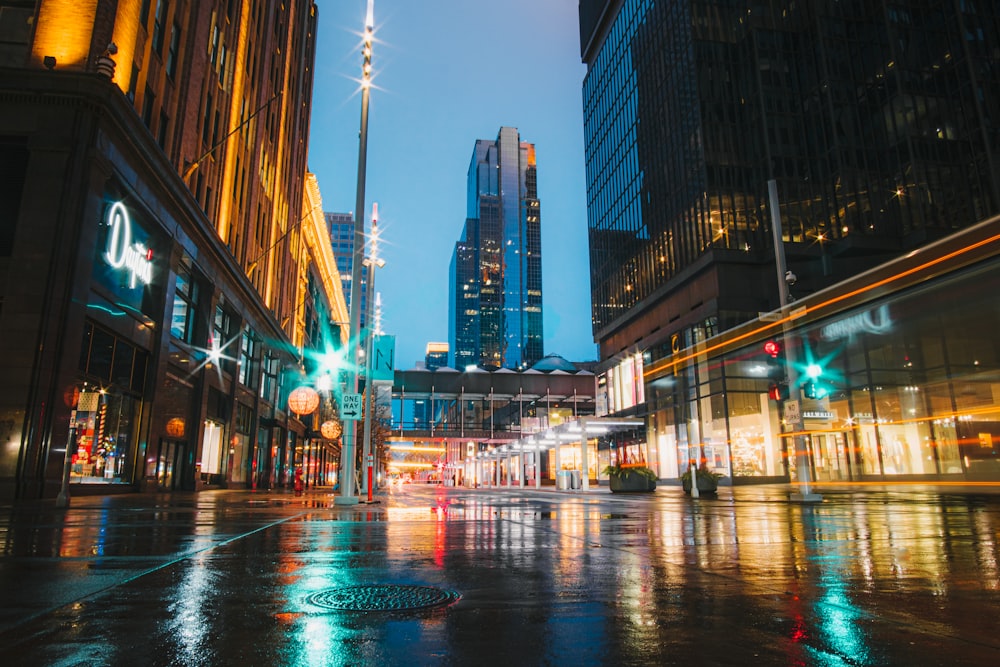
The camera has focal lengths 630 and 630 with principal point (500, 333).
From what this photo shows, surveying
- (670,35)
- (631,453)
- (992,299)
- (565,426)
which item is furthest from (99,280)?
(670,35)

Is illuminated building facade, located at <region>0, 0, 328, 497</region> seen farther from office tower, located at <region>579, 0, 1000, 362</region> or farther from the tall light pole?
office tower, located at <region>579, 0, 1000, 362</region>

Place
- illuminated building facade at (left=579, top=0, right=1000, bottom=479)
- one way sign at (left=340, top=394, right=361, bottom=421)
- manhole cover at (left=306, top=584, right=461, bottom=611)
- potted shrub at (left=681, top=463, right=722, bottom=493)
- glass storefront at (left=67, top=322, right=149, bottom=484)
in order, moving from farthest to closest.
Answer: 1. illuminated building facade at (left=579, top=0, right=1000, bottom=479)
2. potted shrub at (left=681, top=463, right=722, bottom=493)
3. glass storefront at (left=67, top=322, right=149, bottom=484)
4. one way sign at (left=340, top=394, right=361, bottom=421)
5. manhole cover at (left=306, top=584, right=461, bottom=611)

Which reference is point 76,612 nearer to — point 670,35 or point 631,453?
point 631,453

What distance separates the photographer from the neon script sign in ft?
69.6

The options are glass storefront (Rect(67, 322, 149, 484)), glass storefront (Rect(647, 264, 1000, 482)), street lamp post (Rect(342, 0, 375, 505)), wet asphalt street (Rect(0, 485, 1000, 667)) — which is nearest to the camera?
wet asphalt street (Rect(0, 485, 1000, 667))

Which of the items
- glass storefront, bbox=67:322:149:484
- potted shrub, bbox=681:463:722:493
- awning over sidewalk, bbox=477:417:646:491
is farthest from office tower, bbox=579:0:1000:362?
glass storefront, bbox=67:322:149:484

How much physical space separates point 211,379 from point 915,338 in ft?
114

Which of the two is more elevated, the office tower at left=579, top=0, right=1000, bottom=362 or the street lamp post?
the office tower at left=579, top=0, right=1000, bottom=362

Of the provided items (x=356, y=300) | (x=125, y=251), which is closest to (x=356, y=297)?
(x=356, y=300)

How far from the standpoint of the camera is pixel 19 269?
18.4 meters

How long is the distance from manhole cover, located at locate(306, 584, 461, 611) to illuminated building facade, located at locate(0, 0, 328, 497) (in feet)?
57.7

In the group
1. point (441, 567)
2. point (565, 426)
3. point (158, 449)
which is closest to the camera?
point (441, 567)

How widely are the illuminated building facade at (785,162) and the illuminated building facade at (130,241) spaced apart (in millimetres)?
31227

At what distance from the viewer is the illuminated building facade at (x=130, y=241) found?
18438mm
